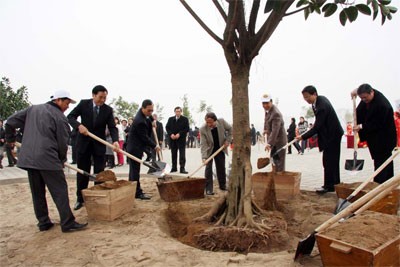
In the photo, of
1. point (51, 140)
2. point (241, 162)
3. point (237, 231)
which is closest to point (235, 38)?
point (241, 162)

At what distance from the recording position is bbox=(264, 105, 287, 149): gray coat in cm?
612

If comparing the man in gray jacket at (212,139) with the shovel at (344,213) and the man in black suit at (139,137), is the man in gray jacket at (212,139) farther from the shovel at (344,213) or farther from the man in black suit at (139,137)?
the shovel at (344,213)

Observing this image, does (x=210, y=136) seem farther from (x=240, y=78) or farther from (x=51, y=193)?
(x=51, y=193)

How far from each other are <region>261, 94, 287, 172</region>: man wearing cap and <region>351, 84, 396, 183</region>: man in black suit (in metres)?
1.39

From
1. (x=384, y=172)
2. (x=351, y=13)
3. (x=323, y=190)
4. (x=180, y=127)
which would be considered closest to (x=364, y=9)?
(x=351, y=13)

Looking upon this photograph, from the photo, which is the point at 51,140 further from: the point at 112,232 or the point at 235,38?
the point at 235,38

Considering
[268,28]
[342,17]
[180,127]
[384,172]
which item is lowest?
[384,172]

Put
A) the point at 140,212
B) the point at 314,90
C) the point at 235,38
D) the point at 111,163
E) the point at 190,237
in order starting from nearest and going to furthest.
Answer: the point at 190,237 < the point at 235,38 < the point at 140,212 < the point at 314,90 < the point at 111,163

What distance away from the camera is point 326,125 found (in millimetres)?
6012

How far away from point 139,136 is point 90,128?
913 millimetres

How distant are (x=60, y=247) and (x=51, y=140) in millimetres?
1298

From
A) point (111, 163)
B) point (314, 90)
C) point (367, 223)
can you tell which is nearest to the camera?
point (367, 223)

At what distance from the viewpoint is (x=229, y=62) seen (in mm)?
4309

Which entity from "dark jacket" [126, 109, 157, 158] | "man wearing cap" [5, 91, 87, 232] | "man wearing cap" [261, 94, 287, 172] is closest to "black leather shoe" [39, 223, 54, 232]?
"man wearing cap" [5, 91, 87, 232]
